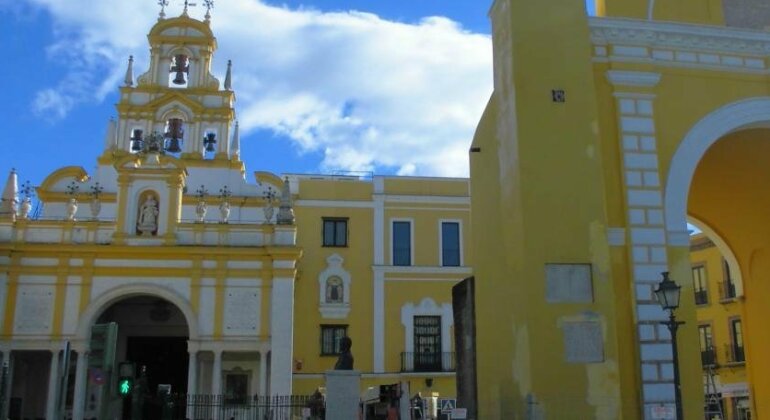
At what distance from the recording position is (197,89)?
3353 centimetres

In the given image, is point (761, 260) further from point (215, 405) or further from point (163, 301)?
point (163, 301)

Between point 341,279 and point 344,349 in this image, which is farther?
point 341,279

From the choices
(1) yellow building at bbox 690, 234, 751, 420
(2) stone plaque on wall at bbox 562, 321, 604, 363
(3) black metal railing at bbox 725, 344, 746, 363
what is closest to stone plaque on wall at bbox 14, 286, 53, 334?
(2) stone plaque on wall at bbox 562, 321, 604, 363

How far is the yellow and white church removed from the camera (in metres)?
12.3

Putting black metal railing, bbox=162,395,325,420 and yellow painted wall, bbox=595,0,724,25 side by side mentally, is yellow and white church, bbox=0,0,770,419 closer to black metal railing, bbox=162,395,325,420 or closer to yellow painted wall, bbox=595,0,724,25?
yellow painted wall, bbox=595,0,724,25

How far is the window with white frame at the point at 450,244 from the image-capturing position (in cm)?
3444

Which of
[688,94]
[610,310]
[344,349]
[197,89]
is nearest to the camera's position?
[610,310]

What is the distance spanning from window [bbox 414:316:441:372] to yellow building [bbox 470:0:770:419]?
1828cm

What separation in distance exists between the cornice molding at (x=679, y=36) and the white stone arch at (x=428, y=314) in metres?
20.9

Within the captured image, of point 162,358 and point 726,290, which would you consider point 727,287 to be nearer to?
point 726,290

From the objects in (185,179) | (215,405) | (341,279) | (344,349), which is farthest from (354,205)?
(344,349)

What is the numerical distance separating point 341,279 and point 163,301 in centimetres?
697

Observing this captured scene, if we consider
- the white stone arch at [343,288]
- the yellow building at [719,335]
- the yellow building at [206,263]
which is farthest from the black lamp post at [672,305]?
the yellow building at [719,335]

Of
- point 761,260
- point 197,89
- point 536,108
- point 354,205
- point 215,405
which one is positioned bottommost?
point 215,405
